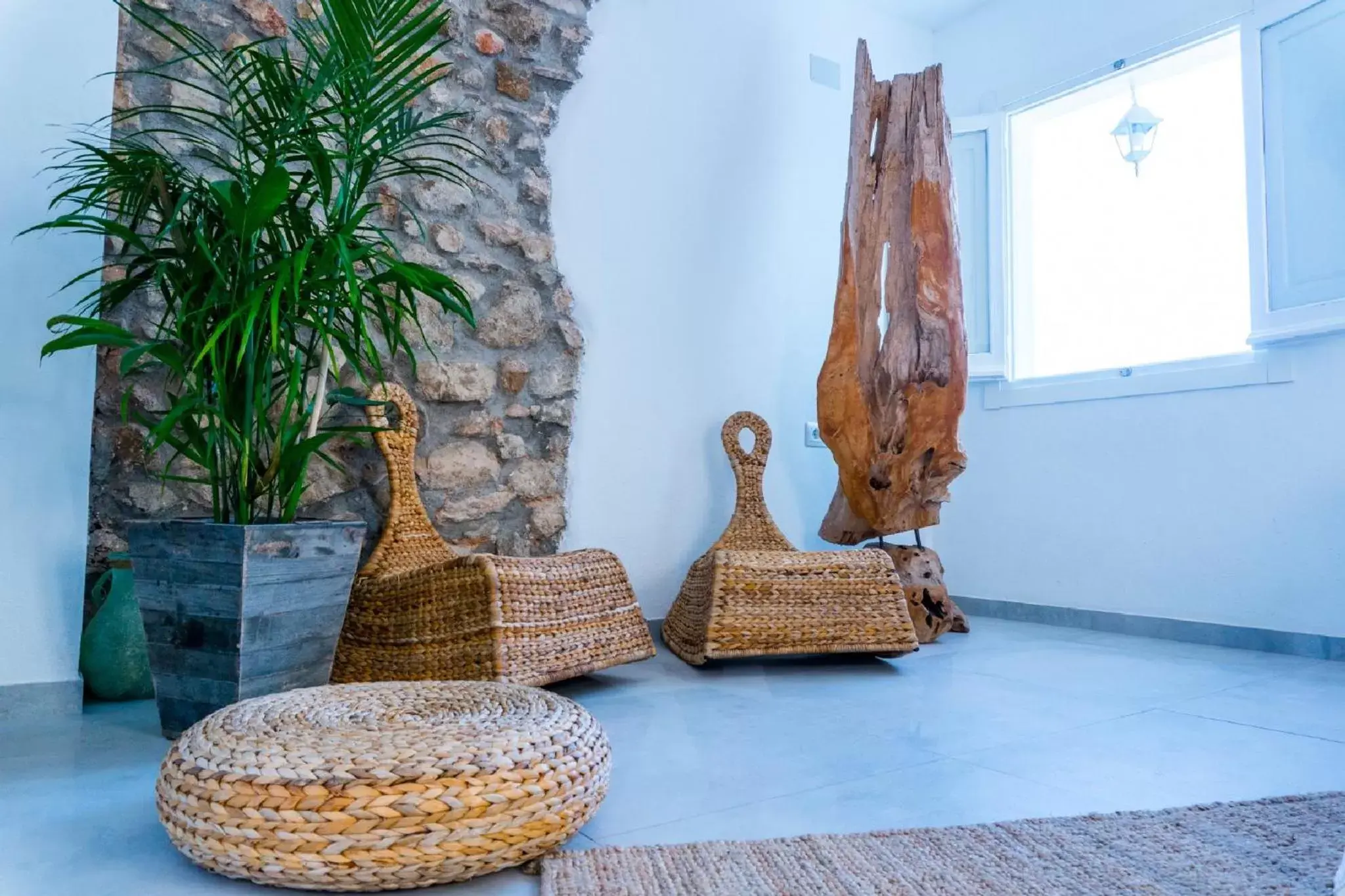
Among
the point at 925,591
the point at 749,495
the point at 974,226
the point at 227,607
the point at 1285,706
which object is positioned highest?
the point at 974,226

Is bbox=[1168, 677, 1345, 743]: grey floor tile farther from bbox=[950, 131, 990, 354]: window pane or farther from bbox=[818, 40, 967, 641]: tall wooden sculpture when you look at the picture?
bbox=[950, 131, 990, 354]: window pane

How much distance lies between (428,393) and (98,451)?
2.66 feet

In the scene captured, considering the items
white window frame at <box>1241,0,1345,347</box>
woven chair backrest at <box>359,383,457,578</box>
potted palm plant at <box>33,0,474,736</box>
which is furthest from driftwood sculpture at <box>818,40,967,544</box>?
potted palm plant at <box>33,0,474,736</box>

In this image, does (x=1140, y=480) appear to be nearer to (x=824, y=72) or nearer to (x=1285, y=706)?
(x=1285, y=706)

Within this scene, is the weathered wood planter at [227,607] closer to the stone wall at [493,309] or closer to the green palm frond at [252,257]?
the green palm frond at [252,257]

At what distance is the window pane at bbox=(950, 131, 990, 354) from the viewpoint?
367cm

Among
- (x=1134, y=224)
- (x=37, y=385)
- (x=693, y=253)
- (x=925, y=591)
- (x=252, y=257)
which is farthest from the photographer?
(x=1134, y=224)

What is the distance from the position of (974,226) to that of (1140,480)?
4.12 feet

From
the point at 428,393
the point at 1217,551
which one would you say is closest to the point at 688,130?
the point at 428,393

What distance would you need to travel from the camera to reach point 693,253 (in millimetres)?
3160

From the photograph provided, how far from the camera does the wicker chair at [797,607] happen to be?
2.37 meters

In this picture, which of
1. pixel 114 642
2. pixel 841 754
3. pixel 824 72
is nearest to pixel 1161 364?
pixel 824 72

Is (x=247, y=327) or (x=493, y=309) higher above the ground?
(x=493, y=309)

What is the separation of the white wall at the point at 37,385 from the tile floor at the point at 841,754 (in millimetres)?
213
